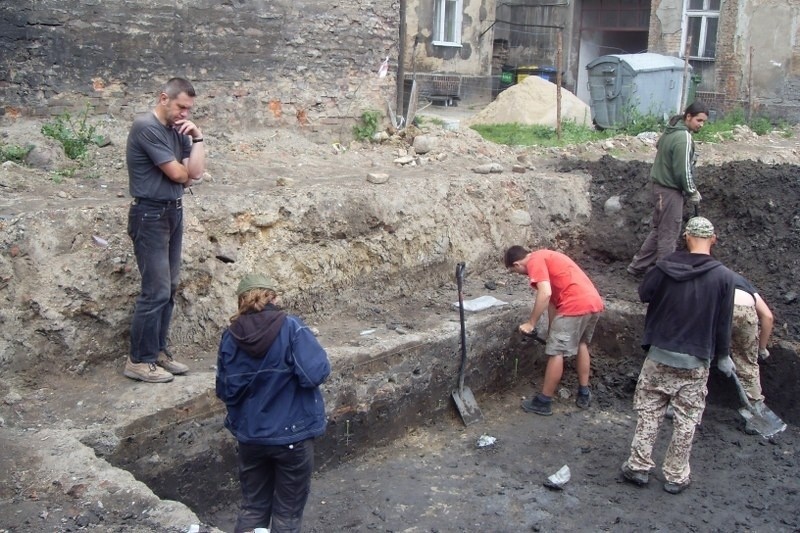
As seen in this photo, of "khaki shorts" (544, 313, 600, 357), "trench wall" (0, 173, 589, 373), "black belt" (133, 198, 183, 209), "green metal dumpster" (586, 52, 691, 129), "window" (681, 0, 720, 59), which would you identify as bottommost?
"khaki shorts" (544, 313, 600, 357)

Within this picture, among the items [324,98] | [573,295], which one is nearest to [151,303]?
[573,295]

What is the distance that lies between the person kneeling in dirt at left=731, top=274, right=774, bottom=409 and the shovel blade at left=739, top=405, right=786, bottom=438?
0.08m

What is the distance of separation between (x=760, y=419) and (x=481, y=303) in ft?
8.27

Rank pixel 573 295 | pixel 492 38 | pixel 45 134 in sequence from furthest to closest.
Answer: pixel 492 38 < pixel 45 134 < pixel 573 295

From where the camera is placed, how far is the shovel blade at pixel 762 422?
22.8 ft

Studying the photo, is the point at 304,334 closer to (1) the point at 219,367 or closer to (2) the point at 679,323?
(1) the point at 219,367

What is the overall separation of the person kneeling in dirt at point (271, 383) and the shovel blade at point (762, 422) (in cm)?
434

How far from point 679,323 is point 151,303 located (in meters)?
3.35

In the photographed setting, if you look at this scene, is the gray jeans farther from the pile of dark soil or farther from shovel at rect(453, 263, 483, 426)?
shovel at rect(453, 263, 483, 426)

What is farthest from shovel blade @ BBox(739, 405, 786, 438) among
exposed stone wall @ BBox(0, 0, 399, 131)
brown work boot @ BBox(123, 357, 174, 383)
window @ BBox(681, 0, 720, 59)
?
window @ BBox(681, 0, 720, 59)

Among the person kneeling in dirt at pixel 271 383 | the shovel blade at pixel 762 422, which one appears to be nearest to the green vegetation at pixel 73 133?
the person kneeling in dirt at pixel 271 383

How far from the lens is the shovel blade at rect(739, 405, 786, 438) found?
694 cm

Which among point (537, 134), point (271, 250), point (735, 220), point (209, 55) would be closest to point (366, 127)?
point (209, 55)

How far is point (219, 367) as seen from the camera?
4.11 metres
